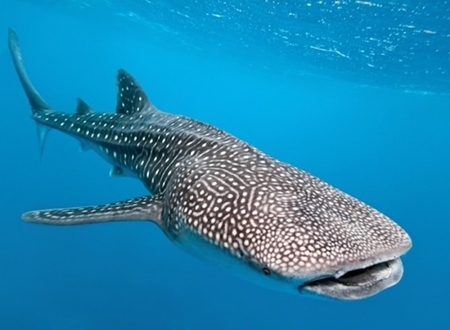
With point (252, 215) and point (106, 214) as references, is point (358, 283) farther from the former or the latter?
point (106, 214)

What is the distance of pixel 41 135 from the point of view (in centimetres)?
884

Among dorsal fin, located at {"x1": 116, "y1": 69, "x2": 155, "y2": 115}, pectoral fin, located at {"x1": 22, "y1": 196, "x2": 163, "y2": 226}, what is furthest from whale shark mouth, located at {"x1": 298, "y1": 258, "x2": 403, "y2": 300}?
dorsal fin, located at {"x1": 116, "y1": 69, "x2": 155, "y2": 115}

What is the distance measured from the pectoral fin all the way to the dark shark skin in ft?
0.03

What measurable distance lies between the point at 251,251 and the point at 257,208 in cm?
Result: 41

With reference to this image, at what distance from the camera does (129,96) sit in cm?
660

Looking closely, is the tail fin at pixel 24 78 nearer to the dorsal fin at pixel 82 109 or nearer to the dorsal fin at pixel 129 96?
the dorsal fin at pixel 82 109

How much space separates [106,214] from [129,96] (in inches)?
109

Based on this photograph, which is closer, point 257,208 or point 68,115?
point 257,208

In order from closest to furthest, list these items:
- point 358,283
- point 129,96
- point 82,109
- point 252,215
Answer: point 358,283, point 252,215, point 129,96, point 82,109

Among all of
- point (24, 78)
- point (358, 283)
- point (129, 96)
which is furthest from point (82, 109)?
point (358, 283)

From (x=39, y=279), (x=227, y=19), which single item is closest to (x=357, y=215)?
(x=39, y=279)

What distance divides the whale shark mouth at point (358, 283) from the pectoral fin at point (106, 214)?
2058 millimetres

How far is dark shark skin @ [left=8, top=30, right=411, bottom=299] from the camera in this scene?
8.99 feet

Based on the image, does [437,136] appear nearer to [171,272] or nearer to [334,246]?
[171,272]
